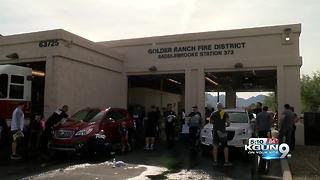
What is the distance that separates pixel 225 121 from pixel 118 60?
11.2 m

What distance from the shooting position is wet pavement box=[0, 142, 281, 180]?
10812 mm

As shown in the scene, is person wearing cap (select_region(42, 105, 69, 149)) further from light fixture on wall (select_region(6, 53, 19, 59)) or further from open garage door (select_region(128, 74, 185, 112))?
open garage door (select_region(128, 74, 185, 112))

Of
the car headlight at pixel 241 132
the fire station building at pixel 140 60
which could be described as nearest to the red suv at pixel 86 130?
the fire station building at pixel 140 60

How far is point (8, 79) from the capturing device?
15469 millimetres

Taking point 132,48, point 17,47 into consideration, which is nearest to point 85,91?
point 17,47

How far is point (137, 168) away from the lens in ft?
39.7

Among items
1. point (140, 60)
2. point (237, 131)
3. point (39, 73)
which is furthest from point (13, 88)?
point (140, 60)

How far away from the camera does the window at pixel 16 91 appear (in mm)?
15527

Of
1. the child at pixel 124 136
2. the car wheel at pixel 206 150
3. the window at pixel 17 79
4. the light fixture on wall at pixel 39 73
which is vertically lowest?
the car wheel at pixel 206 150

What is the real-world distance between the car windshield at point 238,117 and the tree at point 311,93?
39296 millimetres

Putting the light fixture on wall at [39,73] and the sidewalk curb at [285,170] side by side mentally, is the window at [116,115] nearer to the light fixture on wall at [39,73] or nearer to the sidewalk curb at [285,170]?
the light fixture on wall at [39,73]

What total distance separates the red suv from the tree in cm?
4186

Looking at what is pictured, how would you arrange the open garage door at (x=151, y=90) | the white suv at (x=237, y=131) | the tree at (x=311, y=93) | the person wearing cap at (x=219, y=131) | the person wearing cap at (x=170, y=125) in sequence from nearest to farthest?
the person wearing cap at (x=219, y=131), the white suv at (x=237, y=131), the person wearing cap at (x=170, y=125), the open garage door at (x=151, y=90), the tree at (x=311, y=93)

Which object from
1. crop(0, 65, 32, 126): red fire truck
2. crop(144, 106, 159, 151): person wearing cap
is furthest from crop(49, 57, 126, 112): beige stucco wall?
crop(144, 106, 159, 151): person wearing cap
